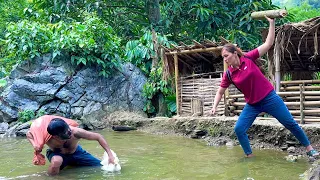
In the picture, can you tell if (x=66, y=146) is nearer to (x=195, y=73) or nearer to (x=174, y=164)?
(x=174, y=164)

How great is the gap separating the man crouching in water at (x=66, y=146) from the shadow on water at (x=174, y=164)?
0.37ft

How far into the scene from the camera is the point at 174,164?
517 cm

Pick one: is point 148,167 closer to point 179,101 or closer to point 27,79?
point 179,101

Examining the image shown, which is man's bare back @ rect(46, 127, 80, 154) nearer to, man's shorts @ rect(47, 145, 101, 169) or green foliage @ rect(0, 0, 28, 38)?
man's shorts @ rect(47, 145, 101, 169)

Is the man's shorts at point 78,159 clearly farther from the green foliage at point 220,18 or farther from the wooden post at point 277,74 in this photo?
the green foliage at point 220,18

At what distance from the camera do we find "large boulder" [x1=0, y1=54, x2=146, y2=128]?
444 inches

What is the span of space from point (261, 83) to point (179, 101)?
570 centimetres

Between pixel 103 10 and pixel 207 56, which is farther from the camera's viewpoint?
pixel 103 10

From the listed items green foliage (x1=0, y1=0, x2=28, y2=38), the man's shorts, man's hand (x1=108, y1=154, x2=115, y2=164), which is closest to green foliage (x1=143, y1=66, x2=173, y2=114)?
the man's shorts

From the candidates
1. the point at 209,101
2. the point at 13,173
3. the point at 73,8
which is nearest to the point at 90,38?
the point at 73,8

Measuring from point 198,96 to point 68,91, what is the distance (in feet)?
14.3

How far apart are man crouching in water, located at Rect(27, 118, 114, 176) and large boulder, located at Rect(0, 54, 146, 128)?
6.14m

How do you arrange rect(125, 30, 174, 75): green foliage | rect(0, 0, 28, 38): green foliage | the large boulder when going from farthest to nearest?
1. rect(0, 0, 28, 38): green foliage
2. rect(125, 30, 174, 75): green foliage
3. the large boulder

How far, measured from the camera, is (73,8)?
47.9 ft
